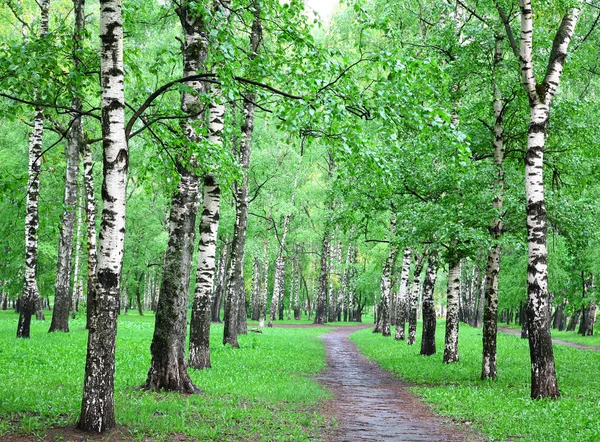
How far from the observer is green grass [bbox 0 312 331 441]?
7.58 m

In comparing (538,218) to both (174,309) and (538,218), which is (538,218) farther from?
(174,309)

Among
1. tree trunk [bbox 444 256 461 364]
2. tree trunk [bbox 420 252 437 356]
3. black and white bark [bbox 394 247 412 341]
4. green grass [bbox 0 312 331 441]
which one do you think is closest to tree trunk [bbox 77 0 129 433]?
green grass [bbox 0 312 331 441]

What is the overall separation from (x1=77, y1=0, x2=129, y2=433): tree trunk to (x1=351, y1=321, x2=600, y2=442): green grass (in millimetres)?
5780

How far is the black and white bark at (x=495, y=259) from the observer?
14836 mm

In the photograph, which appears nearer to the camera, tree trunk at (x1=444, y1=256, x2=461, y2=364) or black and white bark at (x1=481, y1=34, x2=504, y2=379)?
black and white bark at (x1=481, y1=34, x2=504, y2=379)

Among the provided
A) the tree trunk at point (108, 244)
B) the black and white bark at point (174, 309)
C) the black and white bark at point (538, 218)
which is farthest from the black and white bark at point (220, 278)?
the tree trunk at point (108, 244)

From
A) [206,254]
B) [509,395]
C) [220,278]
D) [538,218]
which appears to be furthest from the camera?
[220,278]

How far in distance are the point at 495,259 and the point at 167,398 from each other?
32.7 feet

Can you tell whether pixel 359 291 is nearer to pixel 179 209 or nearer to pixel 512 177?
pixel 512 177

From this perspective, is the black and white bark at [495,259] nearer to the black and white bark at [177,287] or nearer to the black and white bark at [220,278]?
the black and white bark at [177,287]

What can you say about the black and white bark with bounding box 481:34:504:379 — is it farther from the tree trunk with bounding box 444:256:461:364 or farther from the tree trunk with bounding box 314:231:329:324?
the tree trunk with bounding box 314:231:329:324

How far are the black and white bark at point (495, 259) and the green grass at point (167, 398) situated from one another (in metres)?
4.87

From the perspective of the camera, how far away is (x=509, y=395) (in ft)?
39.8

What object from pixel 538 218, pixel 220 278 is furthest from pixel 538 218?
pixel 220 278
